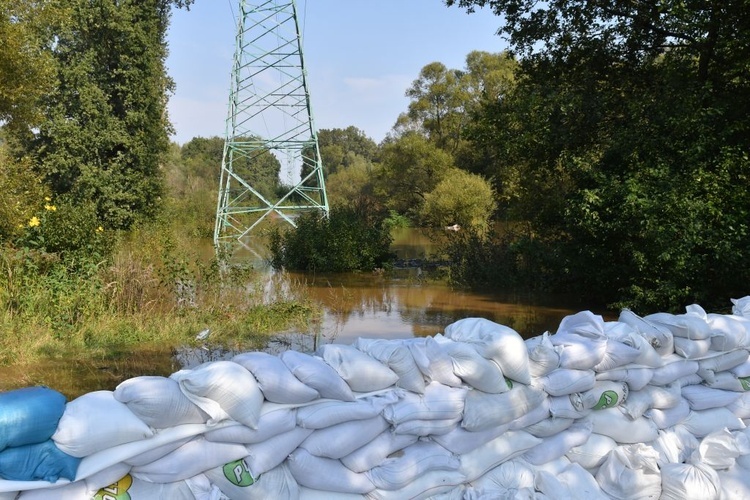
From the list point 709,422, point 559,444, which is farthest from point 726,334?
point 559,444

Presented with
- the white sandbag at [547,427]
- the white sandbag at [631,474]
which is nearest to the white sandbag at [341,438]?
the white sandbag at [547,427]

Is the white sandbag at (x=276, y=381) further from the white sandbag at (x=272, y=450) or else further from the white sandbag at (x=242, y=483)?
the white sandbag at (x=242, y=483)

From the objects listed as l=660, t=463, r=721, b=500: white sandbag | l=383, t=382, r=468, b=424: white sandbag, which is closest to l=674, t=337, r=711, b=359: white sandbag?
l=660, t=463, r=721, b=500: white sandbag

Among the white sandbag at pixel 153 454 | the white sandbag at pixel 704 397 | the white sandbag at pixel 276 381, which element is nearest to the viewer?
the white sandbag at pixel 153 454

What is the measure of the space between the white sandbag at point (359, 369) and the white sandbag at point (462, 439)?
13.6 inches

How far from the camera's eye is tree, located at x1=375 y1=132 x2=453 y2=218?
102ft

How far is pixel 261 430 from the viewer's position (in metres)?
2.50

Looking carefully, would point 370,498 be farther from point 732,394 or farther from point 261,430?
point 732,394

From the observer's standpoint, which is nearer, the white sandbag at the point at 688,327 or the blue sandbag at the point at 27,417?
the blue sandbag at the point at 27,417

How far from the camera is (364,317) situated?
825cm

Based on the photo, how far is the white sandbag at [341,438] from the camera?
263 centimetres

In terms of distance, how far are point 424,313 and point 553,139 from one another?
111 inches

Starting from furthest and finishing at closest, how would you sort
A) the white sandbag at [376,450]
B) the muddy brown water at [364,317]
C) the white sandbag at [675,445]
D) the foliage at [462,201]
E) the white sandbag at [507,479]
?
the foliage at [462,201] < the muddy brown water at [364,317] < the white sandbag at [675,445] < the white sandbag at [507,479] < the white sandbag at [376,450]

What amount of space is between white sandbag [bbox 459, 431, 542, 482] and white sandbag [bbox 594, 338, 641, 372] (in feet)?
1.62
